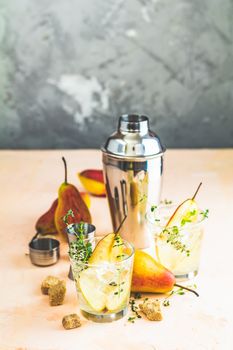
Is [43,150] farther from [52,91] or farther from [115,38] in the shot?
[115,38]

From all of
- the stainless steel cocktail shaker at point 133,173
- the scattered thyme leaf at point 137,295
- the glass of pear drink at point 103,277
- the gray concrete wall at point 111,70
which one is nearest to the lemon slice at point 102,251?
the glass of pear drink at point 103,277

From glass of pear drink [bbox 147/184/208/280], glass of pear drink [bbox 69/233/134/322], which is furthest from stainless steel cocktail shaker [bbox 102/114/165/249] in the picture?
glass of pear drink [bbox 69/233/134/322]

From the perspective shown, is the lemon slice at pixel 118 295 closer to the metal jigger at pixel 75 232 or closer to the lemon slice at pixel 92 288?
the lemon slice at pixel 92 288

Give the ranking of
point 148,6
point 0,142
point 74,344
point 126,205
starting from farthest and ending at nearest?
point 0,142 < point 148,6 < point 126,205 < point 74,344

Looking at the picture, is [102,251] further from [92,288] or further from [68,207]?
[68,207]

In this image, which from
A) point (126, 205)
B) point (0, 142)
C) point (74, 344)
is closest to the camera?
point (74, 344)

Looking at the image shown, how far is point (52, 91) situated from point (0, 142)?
0.24 m

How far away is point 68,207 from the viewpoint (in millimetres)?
1342

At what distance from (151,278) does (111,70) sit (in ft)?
3.39

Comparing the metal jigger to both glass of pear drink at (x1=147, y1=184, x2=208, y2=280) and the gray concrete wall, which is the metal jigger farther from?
the gray concrete wall

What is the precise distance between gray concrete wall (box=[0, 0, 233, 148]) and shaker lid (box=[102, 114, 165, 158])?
30.5 inches

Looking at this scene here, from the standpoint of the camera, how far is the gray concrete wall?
6.47 feet

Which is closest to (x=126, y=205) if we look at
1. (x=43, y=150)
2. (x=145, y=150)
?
(x=145, y=150)

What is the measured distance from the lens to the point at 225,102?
2068 millimetres
